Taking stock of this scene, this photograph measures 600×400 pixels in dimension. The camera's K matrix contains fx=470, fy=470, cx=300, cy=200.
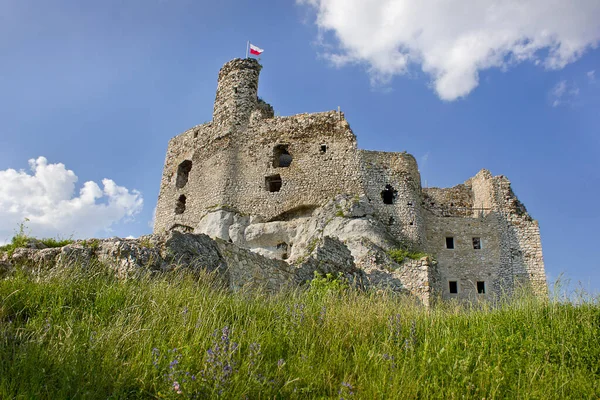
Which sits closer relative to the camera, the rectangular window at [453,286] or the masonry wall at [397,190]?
the masonry wall at [397,190]

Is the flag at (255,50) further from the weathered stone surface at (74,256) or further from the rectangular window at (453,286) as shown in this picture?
the weathered stone surface at (74,256)

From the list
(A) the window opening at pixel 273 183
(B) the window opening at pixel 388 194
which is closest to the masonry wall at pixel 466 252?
(B) the window opening at pixel 388 194

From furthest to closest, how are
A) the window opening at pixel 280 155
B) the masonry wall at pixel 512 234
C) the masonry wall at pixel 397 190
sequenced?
the window opening at pixel 280 155, the masonry wall at pixel 512 234, the masonry wall at pixel 397 190

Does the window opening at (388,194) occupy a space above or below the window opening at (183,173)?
below

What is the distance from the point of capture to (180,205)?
2452 cm

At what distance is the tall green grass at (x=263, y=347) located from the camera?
4.08 metres

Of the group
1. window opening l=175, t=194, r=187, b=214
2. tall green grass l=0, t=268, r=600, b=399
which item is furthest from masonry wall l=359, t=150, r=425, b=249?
tall green grass l=0, t=268, r=600, b=399

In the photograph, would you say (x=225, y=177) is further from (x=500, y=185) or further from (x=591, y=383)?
(x=591, y=383)

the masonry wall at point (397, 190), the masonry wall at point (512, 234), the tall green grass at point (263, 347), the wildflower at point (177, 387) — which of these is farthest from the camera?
the masonry wall at point (512, 234)

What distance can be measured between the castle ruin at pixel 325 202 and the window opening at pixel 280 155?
5 centimetres

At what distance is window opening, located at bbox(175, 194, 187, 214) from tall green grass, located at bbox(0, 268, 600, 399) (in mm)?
18115

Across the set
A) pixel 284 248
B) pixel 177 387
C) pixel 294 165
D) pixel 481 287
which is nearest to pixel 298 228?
pixel 284 248

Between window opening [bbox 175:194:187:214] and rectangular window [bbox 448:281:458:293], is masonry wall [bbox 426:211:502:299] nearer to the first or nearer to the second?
rectangular window [bbox 448:281:458:293]

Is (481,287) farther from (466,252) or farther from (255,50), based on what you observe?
(255,50)
